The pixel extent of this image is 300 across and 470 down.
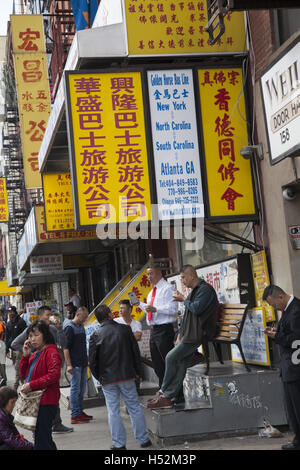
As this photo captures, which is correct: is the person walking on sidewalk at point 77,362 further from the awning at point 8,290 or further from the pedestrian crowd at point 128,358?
the awning at point 8,290

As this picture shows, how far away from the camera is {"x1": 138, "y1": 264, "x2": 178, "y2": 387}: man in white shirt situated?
29.5 feet

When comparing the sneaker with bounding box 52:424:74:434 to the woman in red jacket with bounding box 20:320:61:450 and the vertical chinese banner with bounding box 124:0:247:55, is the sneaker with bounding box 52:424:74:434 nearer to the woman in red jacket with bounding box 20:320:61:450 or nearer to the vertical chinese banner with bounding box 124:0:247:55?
the woman in red jacket with bounding box 20:320:61:450

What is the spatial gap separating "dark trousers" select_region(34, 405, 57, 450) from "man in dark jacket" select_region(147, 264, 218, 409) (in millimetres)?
1807

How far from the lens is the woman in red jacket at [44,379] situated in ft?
21.5

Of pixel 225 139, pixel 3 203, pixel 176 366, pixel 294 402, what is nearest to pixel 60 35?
pixel 225 139

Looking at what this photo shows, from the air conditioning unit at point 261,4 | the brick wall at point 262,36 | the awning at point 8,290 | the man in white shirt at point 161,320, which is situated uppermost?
the brick wall at point 262,36

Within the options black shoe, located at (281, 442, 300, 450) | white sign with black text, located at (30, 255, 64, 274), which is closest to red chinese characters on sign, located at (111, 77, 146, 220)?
black shoe, located at (281, 442, 300, 450)

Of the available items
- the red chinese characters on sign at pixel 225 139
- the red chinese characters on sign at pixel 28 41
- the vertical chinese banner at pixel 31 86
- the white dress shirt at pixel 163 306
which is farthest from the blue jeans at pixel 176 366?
the red chinese characters on sign at pixel 28 41

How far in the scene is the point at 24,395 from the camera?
21.4 feet

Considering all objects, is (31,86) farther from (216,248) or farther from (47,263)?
(216,248)

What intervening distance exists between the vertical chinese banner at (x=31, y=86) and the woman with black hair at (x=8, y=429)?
12.4 metres

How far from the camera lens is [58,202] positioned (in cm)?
1508

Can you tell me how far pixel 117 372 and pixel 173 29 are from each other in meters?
4.73

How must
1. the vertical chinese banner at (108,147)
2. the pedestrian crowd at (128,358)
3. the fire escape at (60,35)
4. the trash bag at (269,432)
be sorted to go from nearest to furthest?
→ the pedestrian crowd at (128,358) → the trash bag at (269,432) → the vertical chinese banner at (108,147) → the fire escape at (60,35)
